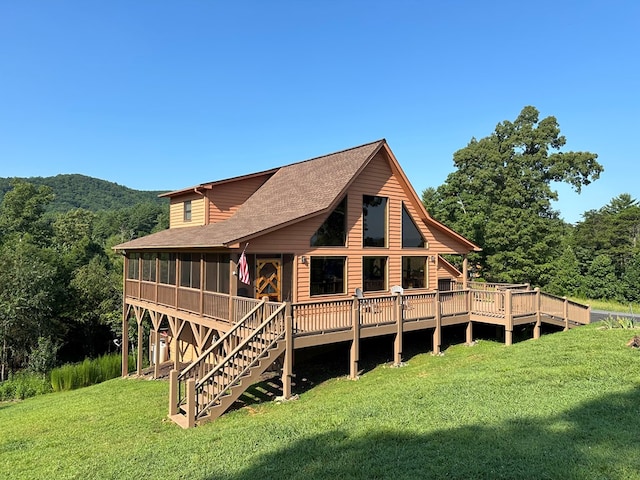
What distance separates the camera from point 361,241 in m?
15.3

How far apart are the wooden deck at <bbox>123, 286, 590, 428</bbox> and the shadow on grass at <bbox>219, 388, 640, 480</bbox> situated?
338 centimetres

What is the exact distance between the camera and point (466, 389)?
357 inches

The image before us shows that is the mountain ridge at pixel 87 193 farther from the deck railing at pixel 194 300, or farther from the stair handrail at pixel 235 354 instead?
the stair handrail at pixel 235 354

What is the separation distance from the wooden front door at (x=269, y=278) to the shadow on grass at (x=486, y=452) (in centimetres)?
691

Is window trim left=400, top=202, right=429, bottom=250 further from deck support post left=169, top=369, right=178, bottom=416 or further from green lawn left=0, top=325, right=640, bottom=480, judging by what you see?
deck support post left=169, top=369, right=178, bottom=416

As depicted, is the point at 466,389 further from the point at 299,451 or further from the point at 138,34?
the point at 138,34

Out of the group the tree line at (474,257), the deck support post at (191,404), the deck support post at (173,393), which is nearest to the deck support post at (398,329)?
the deck support post at (191,404)

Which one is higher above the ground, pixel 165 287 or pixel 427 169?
pixel 427 169

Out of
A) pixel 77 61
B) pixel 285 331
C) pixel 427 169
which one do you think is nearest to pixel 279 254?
pixel 285 331

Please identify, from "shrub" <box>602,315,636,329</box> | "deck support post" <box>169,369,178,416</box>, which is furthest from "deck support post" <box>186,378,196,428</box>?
"shrub" <box>602,315,636,329</box>

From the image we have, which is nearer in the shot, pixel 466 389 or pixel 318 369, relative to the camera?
pixel 466 389

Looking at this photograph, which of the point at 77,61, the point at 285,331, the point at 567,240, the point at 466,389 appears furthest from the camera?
the point at 567,240

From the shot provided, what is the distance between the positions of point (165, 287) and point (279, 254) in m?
6.02

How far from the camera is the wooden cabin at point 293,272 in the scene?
10688 millimetres
